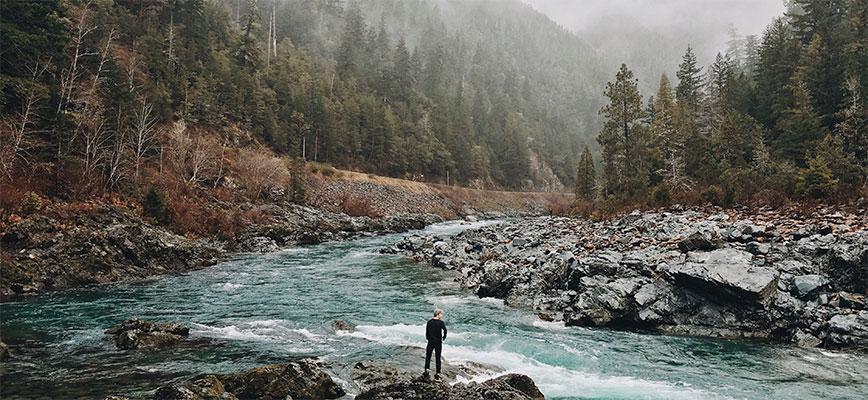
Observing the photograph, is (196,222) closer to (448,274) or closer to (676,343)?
(448,274)

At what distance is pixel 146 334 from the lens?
18.2m

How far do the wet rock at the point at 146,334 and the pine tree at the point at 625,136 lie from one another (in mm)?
44741

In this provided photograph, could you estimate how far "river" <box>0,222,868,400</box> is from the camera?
576 inches

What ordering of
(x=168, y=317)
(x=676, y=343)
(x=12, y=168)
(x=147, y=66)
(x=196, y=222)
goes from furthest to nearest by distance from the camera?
(x=147, y=66) → (x=196, y=222) → (x=12, y=168) → (x=168, y=317) → (x=676, y=343)

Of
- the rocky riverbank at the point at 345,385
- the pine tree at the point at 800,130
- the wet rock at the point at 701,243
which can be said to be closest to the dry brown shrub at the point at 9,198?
the rocky riverbank at the point at 345,385

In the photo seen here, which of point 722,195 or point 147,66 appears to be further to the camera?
point 147,66

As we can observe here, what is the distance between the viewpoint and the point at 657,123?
5884 cm

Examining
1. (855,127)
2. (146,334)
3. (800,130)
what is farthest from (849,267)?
(146,334)

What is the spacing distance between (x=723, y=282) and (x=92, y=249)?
33.6 metres

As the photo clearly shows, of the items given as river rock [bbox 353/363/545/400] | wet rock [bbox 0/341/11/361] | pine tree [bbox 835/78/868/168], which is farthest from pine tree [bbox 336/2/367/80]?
river rock [bbox 353/363/545/400]

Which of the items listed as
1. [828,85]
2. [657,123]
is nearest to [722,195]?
[828,85]

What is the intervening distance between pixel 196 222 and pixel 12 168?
14.1 meters

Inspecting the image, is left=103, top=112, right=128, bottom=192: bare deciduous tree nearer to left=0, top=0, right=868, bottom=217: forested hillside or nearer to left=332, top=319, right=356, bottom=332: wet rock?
left=0, top=0, right=868, bottom=217: forested hillside

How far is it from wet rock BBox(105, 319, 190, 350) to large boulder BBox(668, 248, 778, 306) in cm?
2015
